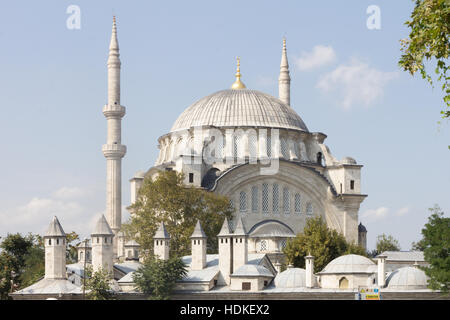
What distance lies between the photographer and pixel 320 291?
39.2 metres

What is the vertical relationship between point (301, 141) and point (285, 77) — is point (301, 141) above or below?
below

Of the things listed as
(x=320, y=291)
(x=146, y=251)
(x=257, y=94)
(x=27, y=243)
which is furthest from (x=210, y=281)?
(x=257, y=94)

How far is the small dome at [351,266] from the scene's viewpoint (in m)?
40.8

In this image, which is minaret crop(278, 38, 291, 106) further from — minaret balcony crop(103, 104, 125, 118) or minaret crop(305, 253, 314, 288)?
minaret crop(305, 253, 314, 288)

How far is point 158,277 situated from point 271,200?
15.1m

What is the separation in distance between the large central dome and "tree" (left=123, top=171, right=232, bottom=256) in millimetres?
8616

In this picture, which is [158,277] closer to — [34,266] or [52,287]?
[52,287]

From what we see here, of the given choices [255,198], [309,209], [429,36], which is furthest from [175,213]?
[429,36]

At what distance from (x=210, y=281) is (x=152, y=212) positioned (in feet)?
26.7

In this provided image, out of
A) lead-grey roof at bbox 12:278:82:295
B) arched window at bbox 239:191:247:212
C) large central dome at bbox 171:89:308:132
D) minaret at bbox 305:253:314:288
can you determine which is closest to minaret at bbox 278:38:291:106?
large central dome at bbox 171:89:308:132

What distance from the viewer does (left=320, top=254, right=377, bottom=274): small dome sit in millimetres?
40781

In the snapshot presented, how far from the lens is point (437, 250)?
3953cm

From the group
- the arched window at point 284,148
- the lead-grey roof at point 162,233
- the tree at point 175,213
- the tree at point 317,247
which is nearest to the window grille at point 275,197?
the arched window at point 284,148

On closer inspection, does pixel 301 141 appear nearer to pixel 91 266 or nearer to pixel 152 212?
pixel 152 212
